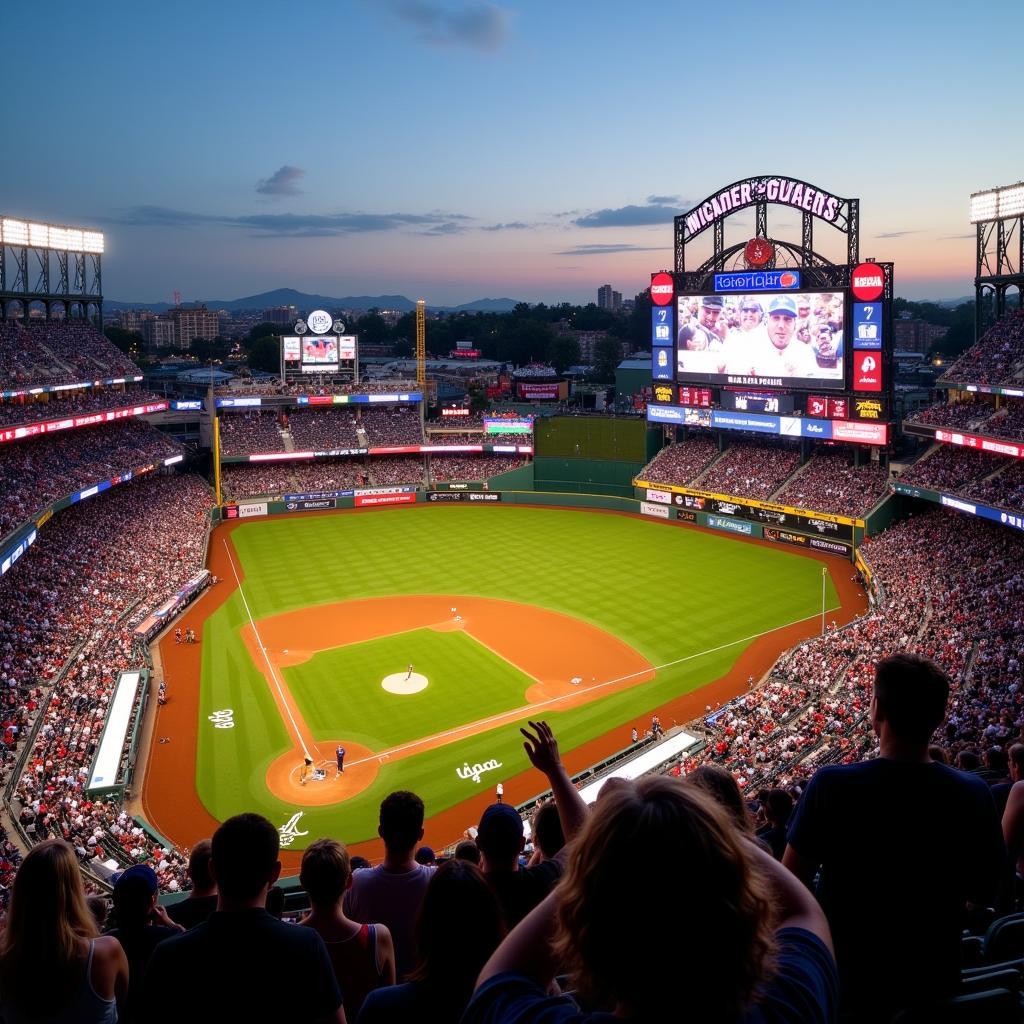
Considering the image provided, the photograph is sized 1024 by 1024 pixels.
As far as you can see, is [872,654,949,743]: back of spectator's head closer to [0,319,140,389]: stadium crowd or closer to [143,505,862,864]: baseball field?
[143,505,862,864]: baseball field

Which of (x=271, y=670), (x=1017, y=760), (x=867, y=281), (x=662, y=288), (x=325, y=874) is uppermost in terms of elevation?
(x=662, y=288)

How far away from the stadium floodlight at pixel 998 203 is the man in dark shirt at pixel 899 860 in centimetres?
4547

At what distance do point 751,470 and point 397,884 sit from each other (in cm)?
5178

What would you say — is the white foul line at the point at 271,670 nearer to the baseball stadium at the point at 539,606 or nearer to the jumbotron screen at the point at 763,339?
the baseball stadium at the point at 539,606

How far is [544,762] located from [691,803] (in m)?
1.65

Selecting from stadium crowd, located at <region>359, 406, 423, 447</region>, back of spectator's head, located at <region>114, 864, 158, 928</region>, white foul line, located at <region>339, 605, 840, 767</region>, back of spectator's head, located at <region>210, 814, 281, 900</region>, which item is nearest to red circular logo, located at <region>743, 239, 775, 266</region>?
white foul line, located at <region>339, 605, 840, 767</region>

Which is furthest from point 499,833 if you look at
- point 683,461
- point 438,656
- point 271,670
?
point 683,461

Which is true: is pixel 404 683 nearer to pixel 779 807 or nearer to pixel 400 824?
pixel 779 807

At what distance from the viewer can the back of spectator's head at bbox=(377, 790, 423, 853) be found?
5.36 meters

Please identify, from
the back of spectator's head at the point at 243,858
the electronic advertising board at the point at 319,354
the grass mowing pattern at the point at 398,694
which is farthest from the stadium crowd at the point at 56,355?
the back of spectator's head at the point at 243,858

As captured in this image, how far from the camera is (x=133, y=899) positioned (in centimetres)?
486

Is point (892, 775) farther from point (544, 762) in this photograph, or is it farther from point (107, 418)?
point (107, 418)

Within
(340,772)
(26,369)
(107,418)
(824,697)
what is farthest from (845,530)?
(26,369)

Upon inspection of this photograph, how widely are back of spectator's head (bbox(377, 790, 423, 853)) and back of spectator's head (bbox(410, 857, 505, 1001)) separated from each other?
2.32 metres
